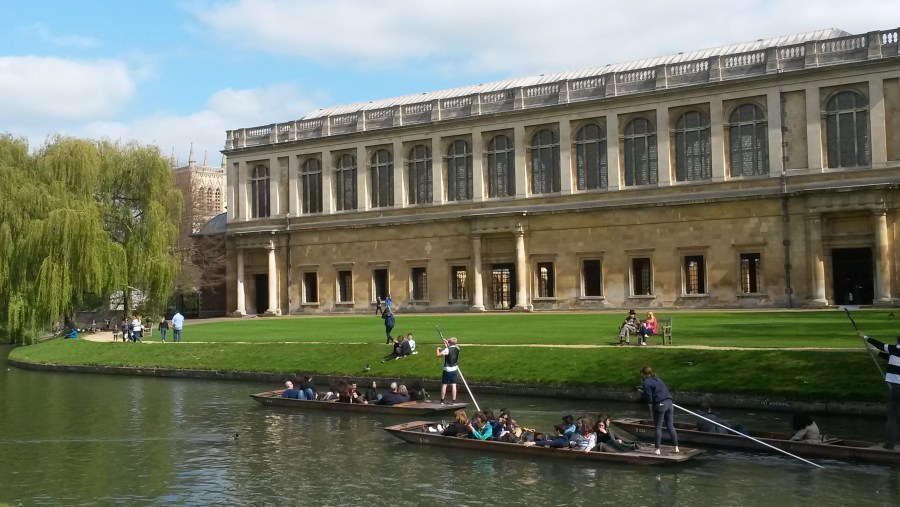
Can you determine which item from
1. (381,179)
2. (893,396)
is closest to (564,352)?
(893,396)

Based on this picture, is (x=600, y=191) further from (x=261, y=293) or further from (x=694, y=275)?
(x=261, y=293)

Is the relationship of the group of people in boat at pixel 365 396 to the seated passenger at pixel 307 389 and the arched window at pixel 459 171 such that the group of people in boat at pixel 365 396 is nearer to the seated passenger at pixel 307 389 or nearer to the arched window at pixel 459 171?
the seated passenger at pixel 307 389

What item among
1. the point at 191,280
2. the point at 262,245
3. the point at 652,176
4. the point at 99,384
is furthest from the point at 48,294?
the point at 652,176

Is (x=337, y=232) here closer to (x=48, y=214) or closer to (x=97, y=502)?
(x=48, y=214)

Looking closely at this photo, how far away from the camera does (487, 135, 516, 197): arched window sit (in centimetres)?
5634

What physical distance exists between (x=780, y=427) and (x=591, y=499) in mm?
7989

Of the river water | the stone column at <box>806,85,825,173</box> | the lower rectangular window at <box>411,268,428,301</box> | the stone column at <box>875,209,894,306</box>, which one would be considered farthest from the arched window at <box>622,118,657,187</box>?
the river water

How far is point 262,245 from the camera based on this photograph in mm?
64875

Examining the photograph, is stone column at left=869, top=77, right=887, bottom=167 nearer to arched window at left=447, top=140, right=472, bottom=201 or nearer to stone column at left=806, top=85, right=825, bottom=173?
stone column at left=806, top=85, right=825, bottom=173

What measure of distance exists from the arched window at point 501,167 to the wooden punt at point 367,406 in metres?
30.8

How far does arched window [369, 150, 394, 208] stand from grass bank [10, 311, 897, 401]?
43.3 ft

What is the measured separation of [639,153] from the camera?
52094mm

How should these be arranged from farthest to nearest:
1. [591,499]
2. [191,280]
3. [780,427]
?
[191,280]
[780,427]
[591,499]

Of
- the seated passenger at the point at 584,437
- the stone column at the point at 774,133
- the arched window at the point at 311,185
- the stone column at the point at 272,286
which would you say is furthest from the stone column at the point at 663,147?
the seated passenger at the point at 584,437
